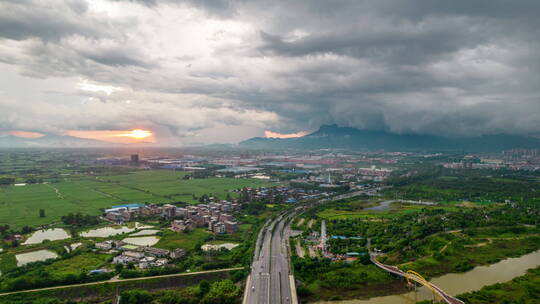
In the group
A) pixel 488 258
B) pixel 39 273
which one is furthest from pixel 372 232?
pixel 39 273

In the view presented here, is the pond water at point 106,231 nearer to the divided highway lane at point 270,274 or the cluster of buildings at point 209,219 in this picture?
the cluster of buildings at point 209,219

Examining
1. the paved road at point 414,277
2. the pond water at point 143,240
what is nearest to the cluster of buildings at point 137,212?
the pond water at point 143,240

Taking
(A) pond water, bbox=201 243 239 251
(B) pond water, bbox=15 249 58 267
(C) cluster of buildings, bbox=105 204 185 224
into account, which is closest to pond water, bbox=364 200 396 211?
(A) pond water, bbox=201 243 239 251

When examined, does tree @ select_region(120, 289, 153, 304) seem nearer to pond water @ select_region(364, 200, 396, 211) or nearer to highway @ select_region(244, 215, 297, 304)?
highway @ select_region(244, 215, 297, 304)

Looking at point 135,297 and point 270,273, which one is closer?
point 135,297

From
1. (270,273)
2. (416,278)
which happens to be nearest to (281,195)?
(270,273)

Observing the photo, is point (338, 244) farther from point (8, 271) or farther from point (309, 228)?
point (8, 271)

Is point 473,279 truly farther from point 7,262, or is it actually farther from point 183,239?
point 7,262
